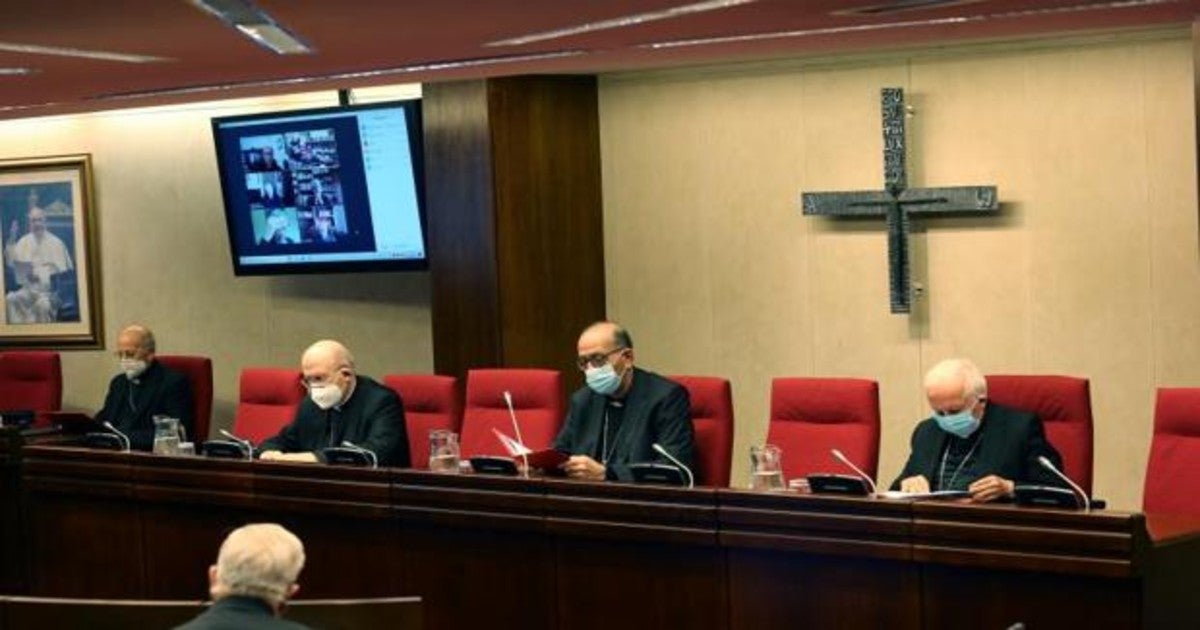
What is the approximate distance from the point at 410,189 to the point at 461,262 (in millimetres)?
461

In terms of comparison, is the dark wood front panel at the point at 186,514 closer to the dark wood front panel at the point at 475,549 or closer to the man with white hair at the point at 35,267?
the dark wood front panel at the point at 475,549

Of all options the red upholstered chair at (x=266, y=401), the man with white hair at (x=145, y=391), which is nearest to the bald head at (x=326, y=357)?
the red upholstered chair at (x=266, y=401)

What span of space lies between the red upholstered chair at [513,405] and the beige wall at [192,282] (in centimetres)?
247

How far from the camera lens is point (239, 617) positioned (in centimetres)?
381

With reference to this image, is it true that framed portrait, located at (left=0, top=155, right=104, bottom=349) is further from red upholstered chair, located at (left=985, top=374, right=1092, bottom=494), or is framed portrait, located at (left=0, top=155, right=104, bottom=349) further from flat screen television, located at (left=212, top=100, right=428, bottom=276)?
red upholstered chair, located at (left=985, top=374, right=1092, bottom=494)

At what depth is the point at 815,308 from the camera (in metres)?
9.26

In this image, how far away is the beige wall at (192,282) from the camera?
10.7 m

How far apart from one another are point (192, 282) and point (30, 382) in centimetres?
104

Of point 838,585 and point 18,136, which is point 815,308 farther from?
point 18,136

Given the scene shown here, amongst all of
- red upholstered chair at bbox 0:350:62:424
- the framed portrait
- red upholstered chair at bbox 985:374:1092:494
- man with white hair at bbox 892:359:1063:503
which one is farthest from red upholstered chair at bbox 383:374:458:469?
the framed portrait

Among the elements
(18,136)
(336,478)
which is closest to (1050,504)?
(336,478)

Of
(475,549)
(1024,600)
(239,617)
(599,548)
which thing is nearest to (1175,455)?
(1024,600)

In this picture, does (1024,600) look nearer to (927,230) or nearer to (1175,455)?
(1175,455)

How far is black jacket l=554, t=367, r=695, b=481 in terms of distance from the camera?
714cm
